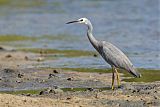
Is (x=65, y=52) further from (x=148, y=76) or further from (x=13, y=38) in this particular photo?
(x=148, y=76)

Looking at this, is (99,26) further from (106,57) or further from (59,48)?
(106,57)

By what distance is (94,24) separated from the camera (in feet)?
80.2

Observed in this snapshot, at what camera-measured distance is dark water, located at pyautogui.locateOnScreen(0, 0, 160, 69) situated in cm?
1708

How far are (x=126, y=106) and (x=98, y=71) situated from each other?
4.24m

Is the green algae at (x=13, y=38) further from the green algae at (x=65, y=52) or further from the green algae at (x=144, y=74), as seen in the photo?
the green algae at (x=144, y=74)

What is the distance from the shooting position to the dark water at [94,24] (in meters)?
17.1

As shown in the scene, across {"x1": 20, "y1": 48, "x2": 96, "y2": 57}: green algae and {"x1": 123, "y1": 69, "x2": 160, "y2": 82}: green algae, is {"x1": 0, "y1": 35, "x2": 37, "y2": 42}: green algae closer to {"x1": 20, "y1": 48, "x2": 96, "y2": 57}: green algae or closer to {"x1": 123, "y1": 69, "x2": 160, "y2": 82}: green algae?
{"x1": 20, "y1": 48, "x2": 96, "y2": 57}: green algae

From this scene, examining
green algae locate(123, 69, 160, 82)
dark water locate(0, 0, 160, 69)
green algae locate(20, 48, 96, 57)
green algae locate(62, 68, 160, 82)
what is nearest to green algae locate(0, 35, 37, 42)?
dark water locate(0, 0, 160, 69)

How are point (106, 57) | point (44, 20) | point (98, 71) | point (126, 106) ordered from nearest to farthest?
point (126, 106)
point (106, 57)
point (98, 71)
point (44, 20)

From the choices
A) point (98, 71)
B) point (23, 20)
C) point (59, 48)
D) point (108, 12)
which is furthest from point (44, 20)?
point (98, 71)

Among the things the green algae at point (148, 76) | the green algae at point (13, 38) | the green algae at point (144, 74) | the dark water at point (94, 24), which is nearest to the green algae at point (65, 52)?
the dark water at point (94, 24)

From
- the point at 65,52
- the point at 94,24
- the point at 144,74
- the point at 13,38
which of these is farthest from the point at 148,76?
the point at 94,24

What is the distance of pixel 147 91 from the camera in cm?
1114

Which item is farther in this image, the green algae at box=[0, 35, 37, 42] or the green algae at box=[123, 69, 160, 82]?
the green algae at box=[0, 35, 37, 42]
